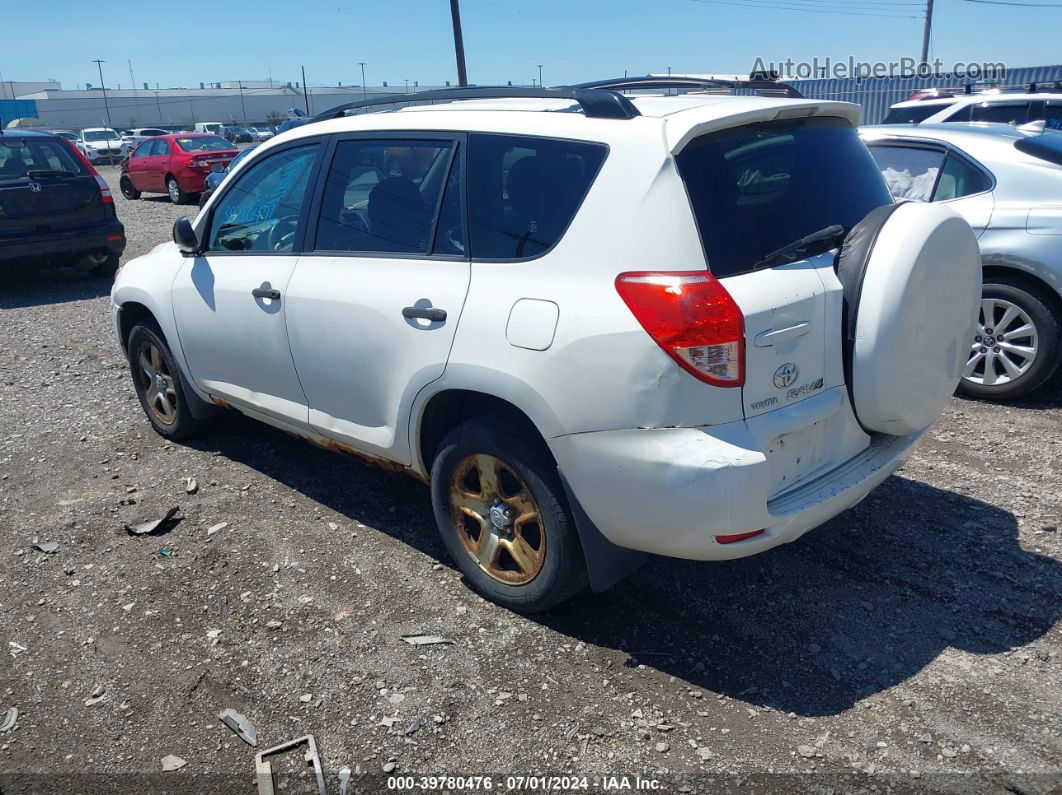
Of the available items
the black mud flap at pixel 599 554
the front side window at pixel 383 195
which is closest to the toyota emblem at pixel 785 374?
the black mud flap at pixel 599 554

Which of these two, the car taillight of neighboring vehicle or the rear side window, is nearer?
the rear side window

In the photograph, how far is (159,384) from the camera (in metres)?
5.44

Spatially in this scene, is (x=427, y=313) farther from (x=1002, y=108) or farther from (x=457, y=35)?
(x=457, y=35)

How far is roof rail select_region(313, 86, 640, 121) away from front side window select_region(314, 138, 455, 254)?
0.28m

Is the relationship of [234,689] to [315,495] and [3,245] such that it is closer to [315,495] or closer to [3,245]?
[315,495]

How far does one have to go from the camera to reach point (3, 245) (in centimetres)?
969

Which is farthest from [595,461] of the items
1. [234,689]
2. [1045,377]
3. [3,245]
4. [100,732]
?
[3,245]

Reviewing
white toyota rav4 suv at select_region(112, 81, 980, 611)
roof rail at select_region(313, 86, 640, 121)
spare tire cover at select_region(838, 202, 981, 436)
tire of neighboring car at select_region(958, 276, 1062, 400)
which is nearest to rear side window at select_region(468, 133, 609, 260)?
white toyota rav4 suv at select_region(112, 81, 980, 611)

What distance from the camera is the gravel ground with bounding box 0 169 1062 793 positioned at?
2816 millimetres

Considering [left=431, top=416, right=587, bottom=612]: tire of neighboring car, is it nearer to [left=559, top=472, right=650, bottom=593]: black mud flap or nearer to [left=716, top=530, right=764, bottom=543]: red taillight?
[left=559, top=472, right=650, bottom=593]: black mud flap

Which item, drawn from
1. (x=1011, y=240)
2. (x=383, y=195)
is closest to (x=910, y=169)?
(x=1011, y=240)

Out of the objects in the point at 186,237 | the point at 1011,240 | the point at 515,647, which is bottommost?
the point at 515,647

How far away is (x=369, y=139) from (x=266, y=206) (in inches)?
32.1

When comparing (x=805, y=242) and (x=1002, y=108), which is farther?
(x=1002, y=108)
